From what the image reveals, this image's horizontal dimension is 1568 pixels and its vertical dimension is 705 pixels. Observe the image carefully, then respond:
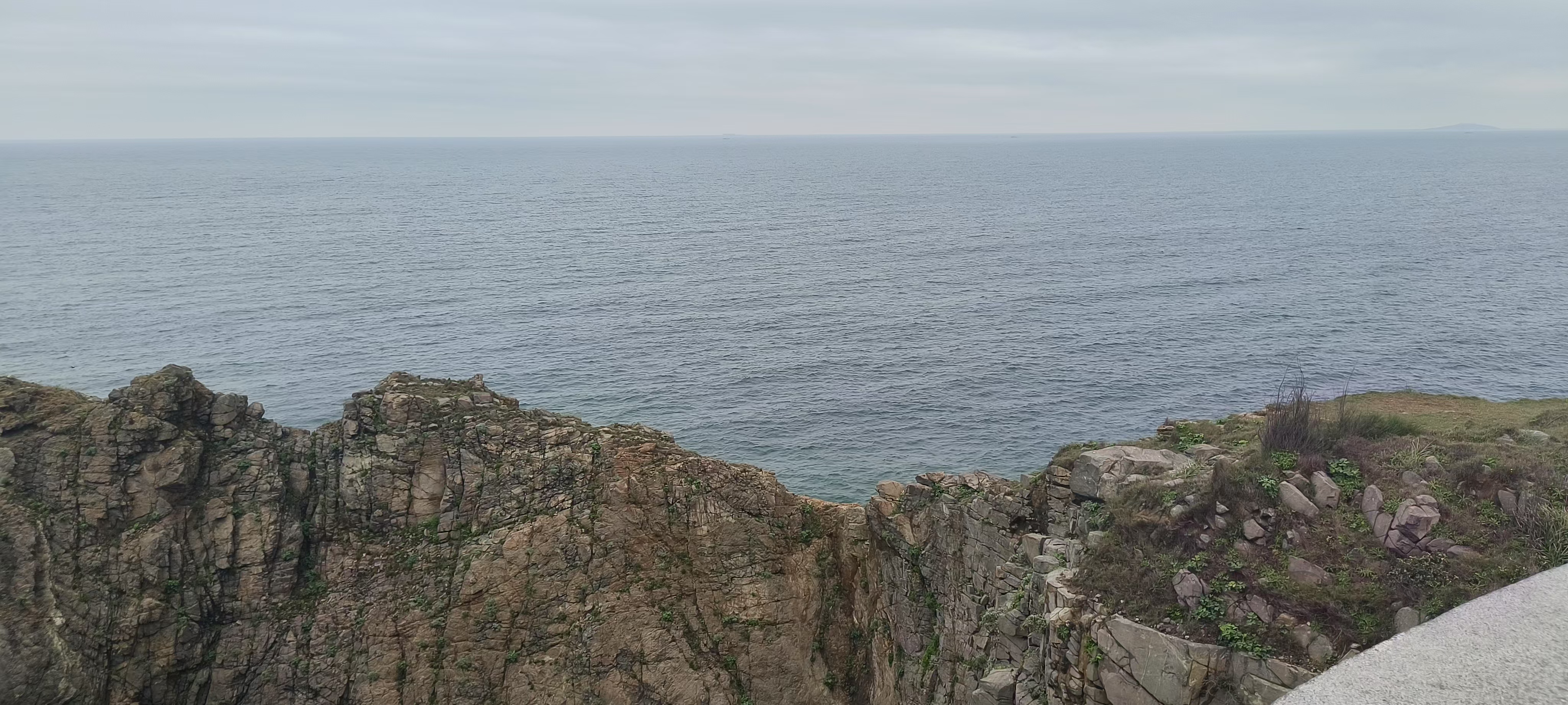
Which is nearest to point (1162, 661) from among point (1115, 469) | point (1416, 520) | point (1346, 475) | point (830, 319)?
point (1416, 520)

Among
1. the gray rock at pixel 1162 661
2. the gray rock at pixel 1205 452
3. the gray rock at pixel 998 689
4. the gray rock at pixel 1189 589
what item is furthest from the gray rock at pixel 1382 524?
the gray rock at pixel 998 689

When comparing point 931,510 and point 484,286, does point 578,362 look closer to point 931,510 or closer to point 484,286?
point 484,286

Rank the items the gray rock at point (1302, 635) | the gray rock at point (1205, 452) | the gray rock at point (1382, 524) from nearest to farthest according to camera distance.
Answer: the gray rock at point (1302, 635) < the gray rock at point (1382, 524) < the gray rock at point (1205, 452)

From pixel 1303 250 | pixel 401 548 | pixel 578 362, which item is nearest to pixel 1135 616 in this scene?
pixel 401 548

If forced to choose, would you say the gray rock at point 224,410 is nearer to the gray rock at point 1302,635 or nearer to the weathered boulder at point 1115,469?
the weathered boulder at point 1115,469

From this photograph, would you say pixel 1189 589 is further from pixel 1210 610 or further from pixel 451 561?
pixel 451 561

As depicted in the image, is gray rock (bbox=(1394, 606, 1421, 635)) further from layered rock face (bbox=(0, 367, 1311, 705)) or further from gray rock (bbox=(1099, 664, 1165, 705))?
layered rock face (bbox=(0, 367, 1311, 705))

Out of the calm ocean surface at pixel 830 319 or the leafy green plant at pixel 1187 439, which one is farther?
the calm ocean surface at pixel 830 319
